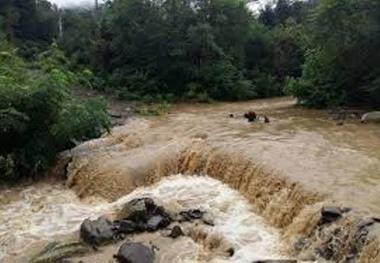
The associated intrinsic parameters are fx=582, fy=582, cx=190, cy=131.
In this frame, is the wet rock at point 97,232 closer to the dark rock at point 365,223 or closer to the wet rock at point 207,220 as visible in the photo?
the wet rock at point 207,220

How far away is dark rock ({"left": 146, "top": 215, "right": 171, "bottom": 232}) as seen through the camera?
9.98 m

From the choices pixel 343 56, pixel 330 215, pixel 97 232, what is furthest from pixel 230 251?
pixel 343 56

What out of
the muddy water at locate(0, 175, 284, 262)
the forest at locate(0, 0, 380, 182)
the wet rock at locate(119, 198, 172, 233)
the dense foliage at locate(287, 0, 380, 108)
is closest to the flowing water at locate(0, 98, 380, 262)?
the muddy water at locate(0, 175, 284, 262)

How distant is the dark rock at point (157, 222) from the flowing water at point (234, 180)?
0.87 meters

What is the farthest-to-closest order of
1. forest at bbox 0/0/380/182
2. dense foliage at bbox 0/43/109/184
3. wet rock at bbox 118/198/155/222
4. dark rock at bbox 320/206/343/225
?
1. forest at bbox 0/0/380/182
2. dense foliage at bbox 0/43/109/184
3. wet rock at bbox 118/198/155/222
4. dark rock at bbox 320/206/343/225

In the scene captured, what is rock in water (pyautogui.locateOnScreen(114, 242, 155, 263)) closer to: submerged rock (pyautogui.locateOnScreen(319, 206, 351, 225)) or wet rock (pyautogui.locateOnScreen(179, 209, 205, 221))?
wet rock (pyautogui.locateOnScreen(179, 209, 205, 221))

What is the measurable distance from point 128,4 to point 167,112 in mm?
→ 7504

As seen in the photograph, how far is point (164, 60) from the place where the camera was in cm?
2770

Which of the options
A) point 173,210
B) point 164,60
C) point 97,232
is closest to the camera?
point 97,232

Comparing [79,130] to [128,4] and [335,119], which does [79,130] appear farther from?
[128,4]

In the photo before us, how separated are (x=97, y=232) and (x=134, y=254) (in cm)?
123

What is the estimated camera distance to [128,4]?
90.6 feet

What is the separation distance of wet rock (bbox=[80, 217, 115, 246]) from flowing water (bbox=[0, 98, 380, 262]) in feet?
3.23

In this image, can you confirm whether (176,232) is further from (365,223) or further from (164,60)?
(164,60)
